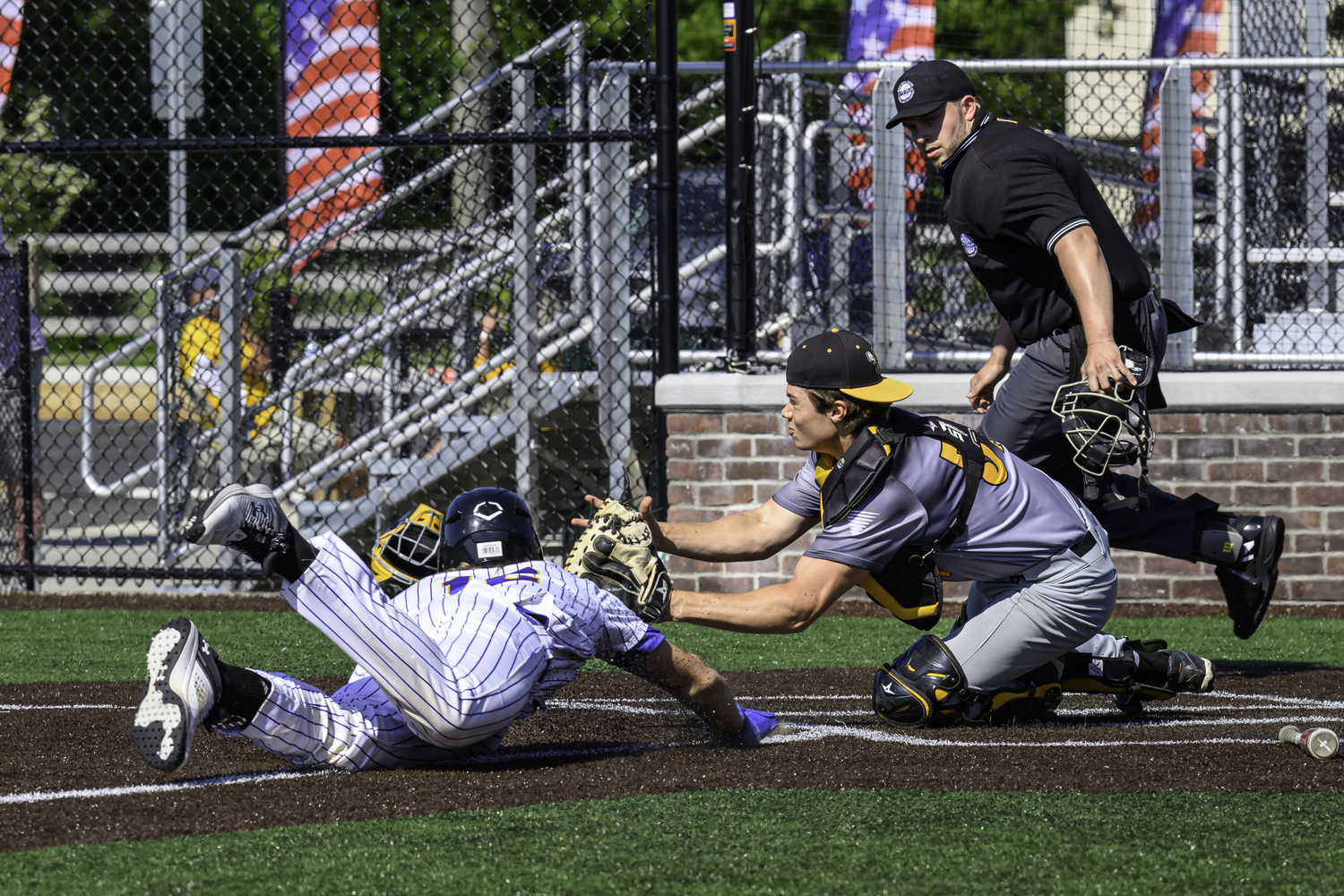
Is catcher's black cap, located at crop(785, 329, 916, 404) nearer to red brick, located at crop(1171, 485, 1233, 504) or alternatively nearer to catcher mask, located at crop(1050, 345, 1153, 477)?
catcher mask, located at crop(1050, 345, 1153, 477)

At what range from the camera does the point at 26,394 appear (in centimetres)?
899

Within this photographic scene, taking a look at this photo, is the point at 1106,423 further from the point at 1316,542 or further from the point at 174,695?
the point at 1316,542

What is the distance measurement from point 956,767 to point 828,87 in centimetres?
549

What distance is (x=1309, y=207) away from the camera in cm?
891

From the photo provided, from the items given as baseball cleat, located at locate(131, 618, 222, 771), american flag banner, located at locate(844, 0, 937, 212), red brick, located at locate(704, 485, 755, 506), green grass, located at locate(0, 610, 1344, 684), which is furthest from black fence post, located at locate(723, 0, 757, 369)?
baseball cleat, located at locate(131, 618, 222, 771)

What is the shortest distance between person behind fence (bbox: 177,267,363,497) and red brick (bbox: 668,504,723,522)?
9.06 ft

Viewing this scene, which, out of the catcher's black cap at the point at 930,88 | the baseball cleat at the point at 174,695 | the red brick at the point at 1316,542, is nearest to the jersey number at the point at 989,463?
the catcher's black cap at the point at 930,88

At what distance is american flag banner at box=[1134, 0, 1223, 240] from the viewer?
32.1ft

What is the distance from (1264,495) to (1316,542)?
386mm

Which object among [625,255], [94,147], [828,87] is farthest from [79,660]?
[828,87]

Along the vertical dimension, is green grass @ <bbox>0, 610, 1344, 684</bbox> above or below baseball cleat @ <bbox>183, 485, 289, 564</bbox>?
below

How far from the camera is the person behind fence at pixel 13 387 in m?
9.02

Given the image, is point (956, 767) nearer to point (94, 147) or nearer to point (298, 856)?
point (298, 856)

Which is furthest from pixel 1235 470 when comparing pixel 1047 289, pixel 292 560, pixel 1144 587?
pixel 292 560
